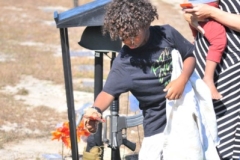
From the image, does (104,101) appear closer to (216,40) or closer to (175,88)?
(175,88)

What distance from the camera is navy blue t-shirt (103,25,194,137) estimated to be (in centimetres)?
282

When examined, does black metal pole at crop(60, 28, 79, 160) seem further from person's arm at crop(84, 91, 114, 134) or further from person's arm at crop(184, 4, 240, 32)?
person's arm at crop(184, 4, 240, 32)

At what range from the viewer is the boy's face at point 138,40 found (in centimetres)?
272

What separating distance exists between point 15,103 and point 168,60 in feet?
14.9

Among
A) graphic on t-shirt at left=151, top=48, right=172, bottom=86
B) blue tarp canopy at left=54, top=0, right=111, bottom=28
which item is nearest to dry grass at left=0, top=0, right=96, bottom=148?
blue tarp canopy at left=54, top=0, right=111, bottom=28

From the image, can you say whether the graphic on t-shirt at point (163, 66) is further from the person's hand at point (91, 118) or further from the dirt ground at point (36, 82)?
the dirt ground at point (36, 82)

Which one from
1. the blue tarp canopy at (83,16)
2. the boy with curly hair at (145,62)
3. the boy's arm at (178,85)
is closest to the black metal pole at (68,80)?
the blue tarp canopy at (83,16)

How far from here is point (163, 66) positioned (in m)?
2.84

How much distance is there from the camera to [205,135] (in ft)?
9.70

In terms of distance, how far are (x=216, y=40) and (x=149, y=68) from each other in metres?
0.45

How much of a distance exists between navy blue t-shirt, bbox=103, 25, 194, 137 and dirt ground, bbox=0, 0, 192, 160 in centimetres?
244

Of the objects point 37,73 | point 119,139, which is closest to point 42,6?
point 37,73

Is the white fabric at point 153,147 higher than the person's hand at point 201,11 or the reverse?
the reverse

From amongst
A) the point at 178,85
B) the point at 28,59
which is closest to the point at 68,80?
the point at 178,85
